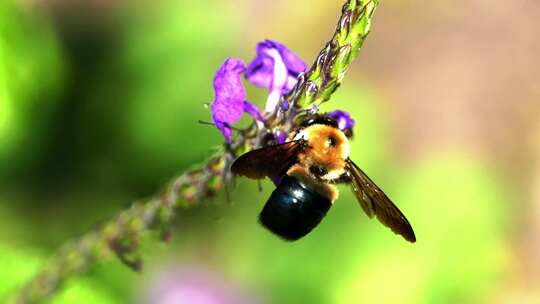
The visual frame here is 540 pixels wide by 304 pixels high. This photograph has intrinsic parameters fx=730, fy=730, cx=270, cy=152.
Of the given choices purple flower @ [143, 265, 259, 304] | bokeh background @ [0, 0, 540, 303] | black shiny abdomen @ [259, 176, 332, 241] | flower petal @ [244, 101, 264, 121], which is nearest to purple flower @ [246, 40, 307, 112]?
flower petal @ [244, 101, 264, 121]

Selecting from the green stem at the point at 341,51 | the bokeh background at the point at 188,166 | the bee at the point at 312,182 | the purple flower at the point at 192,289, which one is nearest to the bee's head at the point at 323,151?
the bee at the point at 312,182

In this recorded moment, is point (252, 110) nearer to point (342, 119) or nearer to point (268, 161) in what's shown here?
point (268, 161)

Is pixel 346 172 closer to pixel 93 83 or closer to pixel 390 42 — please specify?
pixel 93 83

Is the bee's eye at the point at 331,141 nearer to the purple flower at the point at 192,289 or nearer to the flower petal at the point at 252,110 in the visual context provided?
the flower petal at the point at 252,110

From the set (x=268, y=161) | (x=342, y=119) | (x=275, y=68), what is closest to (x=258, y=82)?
(x=275, y=68)

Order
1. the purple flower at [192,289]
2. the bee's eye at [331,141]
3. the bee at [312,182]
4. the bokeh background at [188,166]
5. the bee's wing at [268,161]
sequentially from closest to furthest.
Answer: the bee's wing at [268,161]
the bee at [312,182]
the bee's eye at [331,141]
the bokeh background at [188,166]
the purple flower at [192,289]

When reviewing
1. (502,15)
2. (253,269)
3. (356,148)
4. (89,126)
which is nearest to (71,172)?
(89,126)
